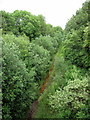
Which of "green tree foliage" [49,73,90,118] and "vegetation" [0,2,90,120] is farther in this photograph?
"vegetation" [0,2,90,120]

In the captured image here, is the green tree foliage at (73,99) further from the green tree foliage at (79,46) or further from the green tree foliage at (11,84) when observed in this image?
A: the green tree foliage at (79,46)

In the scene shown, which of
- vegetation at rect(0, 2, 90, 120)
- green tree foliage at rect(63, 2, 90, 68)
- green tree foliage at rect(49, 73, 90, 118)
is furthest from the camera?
green tree foliage at rect(63, 2, 90, 68)

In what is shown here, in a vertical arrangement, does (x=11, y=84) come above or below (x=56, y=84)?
above

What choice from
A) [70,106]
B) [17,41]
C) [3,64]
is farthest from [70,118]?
[17,41]

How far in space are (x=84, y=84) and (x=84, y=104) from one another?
1.88 m

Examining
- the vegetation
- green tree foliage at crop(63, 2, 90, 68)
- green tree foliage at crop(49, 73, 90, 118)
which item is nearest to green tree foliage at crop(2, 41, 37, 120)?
the vegetation

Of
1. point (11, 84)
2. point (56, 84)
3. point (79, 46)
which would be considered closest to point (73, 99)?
point (11, 84)

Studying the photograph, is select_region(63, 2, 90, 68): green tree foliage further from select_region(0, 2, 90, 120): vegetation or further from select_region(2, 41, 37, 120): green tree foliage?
select_region(2, 41, 37, 120): green tree foliage

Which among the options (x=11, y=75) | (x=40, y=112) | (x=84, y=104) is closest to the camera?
(x=84, y=104)

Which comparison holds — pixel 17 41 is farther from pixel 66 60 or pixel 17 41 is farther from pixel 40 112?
pixel 40 112

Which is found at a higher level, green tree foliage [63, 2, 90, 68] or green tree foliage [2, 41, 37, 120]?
green tree foliage [63, 2, 90, 68]

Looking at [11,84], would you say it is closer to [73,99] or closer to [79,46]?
[73,99]

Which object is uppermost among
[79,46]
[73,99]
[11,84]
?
[79,46]

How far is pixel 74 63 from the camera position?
1892 cm
